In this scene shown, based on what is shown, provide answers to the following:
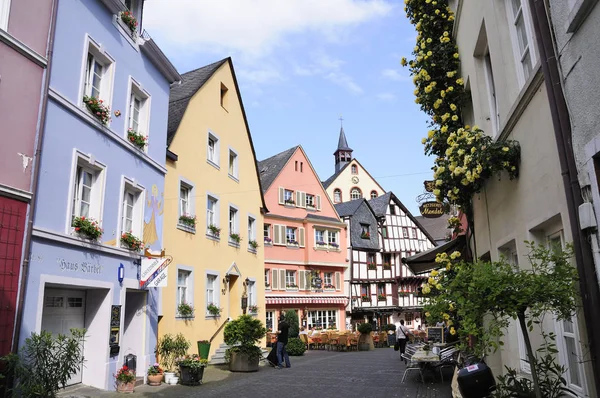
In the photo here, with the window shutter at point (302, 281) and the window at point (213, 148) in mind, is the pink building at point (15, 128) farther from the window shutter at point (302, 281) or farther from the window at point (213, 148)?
the window shutter at point (302, 281)

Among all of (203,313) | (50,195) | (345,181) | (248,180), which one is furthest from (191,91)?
(345,181)

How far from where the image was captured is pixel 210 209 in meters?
18.4

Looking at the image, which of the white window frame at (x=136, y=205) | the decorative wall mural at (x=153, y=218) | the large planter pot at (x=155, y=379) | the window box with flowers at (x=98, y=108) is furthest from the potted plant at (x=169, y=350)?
the window box with flowers at (x=98, y=108)

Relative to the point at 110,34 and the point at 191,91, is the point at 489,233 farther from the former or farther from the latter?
the point at 191,91

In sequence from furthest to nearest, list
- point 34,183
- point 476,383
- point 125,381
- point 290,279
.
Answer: point 290,279 → point 125,381 → point 34,183 → point 476,383

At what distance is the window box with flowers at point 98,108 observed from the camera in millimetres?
10789

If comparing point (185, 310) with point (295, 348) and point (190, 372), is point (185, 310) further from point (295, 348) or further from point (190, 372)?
point (295, 348)

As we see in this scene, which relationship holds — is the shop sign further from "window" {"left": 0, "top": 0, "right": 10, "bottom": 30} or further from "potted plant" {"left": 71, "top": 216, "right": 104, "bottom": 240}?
"window" {"left": 0, "top": 0, "right": 10, "bottom": 30}

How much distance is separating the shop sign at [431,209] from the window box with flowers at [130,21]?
8.92 meters

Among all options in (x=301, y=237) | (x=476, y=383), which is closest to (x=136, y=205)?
(x=476, y=383)

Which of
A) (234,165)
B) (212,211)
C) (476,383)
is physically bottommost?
(476,383)

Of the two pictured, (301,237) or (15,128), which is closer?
(15,128)

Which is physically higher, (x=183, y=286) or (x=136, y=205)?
(x=136, y=205)

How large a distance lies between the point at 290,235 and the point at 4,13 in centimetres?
2504
